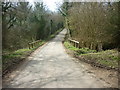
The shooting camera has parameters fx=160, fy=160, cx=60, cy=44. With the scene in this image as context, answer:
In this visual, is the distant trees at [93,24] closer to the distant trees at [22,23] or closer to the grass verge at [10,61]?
the distant trees at [22,23]

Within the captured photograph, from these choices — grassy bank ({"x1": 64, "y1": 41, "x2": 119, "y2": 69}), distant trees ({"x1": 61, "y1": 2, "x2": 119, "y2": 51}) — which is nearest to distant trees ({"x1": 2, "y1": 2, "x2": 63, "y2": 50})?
grassy bank ({"x1": 64, "y1": 41, "x2": 119, "y2": 69})

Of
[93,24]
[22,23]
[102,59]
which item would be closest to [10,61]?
[102,59]

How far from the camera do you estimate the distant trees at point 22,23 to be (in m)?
11.5

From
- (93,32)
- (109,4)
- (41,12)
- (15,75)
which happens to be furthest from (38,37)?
(15,75)

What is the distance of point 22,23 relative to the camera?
25.9 meters

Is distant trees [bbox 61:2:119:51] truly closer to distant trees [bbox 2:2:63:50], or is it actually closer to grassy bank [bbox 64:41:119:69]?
grassy bank [bbox 64:41:119:69]

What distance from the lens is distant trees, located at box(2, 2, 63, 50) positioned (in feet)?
37.6

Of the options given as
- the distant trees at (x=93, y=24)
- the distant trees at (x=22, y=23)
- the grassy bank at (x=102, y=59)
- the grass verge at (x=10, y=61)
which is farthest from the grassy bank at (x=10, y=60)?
the distant trees at (x=93, y=24)

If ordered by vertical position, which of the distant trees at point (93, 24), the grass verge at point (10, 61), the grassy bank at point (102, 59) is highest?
the distant trees at point (93, 24)

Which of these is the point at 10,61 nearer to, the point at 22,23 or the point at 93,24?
the point at 93,24

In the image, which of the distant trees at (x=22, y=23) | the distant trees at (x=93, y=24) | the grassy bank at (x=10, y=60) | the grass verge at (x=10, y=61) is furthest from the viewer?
the distant trees at (x=93, y=24)

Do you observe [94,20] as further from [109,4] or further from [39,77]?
[39,77]

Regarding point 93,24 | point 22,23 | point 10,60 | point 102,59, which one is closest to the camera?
point 102,59

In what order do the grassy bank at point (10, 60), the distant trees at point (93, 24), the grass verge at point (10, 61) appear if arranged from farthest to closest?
1. the distant trees at point (93, 24)
2. the grassy bank at point (10, 60)
3. the grass verge at point (10, 61)
